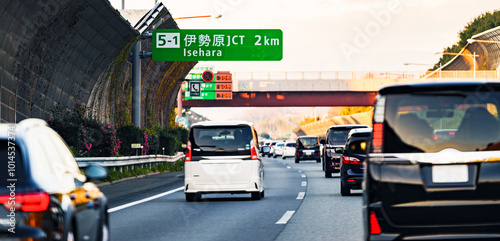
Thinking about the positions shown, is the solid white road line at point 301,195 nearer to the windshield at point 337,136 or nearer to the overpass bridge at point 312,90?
the windshield at point 337,136

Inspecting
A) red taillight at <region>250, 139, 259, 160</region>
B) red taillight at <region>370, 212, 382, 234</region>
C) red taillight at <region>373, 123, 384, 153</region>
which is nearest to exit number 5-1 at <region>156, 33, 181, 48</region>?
red taillight at <region>250, 139, 259, 160</region>

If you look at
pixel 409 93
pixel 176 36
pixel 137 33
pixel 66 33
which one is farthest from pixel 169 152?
pixel 409 93

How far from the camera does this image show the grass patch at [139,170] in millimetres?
23406

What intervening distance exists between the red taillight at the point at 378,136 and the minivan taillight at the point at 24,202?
304 centimetres

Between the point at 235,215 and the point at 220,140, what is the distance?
3.22 metres

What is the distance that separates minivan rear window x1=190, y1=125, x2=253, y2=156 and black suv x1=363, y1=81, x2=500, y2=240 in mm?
9632

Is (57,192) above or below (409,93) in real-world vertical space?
below

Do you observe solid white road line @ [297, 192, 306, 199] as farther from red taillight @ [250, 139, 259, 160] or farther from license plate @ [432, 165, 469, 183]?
license plate @ [432, 165, 469, 183]

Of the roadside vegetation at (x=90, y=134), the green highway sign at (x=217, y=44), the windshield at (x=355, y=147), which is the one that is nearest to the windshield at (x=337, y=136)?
the roadside vegetation at (x=90, y=134)

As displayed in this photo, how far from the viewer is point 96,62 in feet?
90.5

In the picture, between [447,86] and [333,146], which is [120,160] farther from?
[447,86]

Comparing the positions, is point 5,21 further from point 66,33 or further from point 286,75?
point 286,75

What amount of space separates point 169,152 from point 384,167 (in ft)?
106

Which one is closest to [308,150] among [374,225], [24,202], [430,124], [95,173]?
[430,124]
